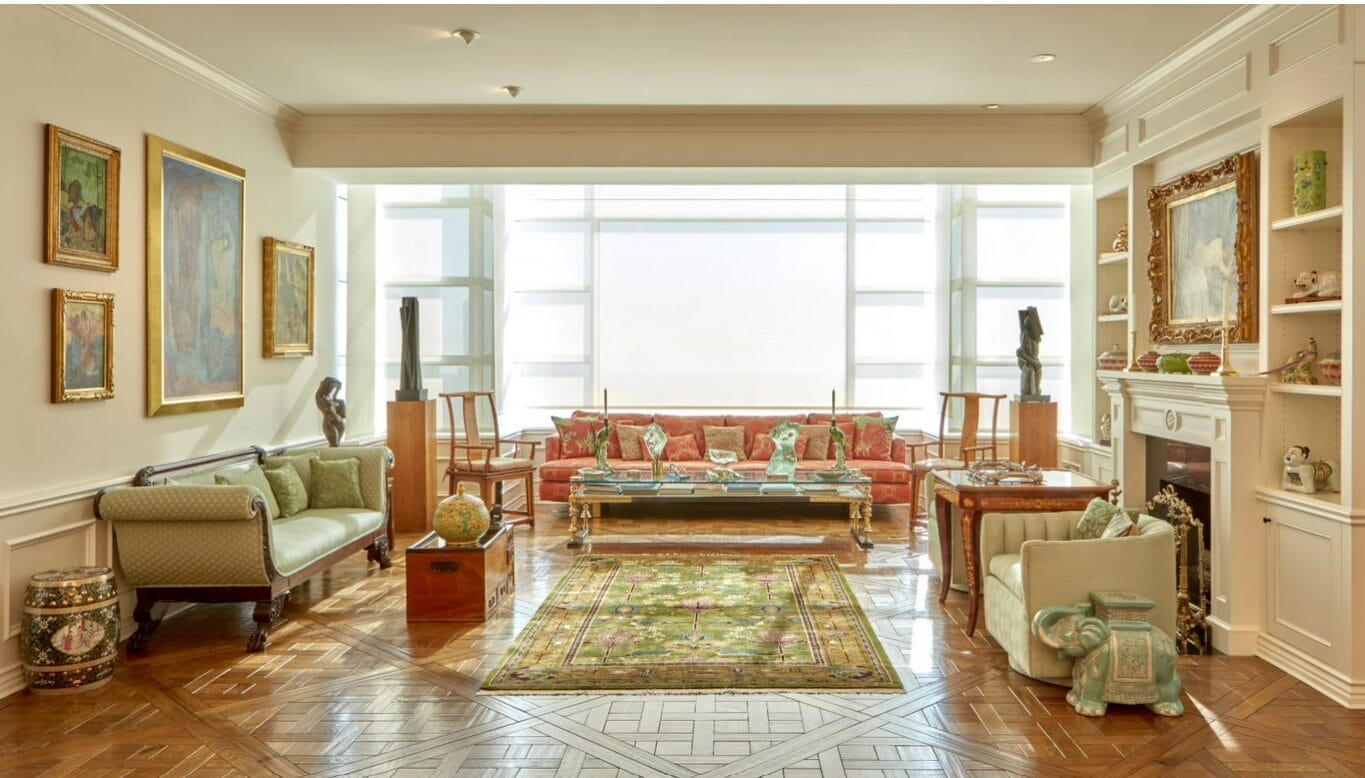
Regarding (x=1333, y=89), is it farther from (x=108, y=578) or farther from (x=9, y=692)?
(x=9, y=692)

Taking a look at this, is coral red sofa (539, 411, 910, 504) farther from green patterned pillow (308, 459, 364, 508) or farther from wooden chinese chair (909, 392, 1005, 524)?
green patterned pillow (308, 459, 364, 508)

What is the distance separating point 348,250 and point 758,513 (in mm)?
4397

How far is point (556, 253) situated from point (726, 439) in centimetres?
278

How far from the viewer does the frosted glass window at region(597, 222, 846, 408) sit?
10242mm

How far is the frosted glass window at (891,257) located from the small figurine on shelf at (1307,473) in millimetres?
5848

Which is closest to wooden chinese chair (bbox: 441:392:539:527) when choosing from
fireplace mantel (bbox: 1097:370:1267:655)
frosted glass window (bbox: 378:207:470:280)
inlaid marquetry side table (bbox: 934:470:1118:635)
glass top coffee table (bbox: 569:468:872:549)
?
glass top coffee table (bbox: 569:468:872:549)

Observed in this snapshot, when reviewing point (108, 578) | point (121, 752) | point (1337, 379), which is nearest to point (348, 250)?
point (108, 578)

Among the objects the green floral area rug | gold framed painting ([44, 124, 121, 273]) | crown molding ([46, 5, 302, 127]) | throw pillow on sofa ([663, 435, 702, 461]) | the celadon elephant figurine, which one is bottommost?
the green floral area rug

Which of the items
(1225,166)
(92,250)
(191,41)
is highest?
(191,41)

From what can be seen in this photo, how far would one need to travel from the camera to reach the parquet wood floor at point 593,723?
3438 mm

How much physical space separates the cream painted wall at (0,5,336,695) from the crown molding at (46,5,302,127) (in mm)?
44

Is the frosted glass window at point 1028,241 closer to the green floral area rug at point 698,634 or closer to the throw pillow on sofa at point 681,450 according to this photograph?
the throw pillow on sofa at point 681,450

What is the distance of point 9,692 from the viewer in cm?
424

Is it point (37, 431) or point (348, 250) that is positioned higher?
point (348, 250)
